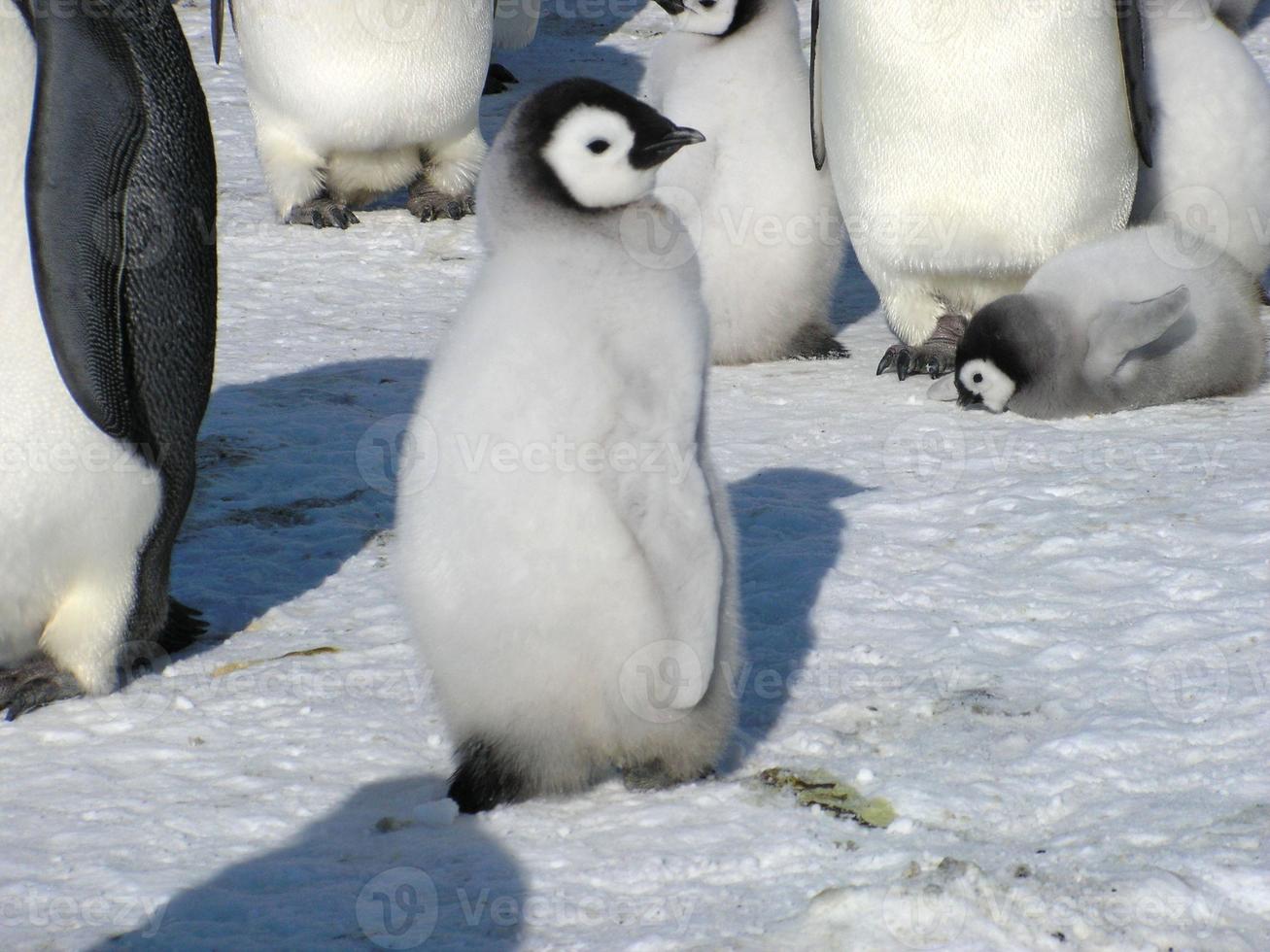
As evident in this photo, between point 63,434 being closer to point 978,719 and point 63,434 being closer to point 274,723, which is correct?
point 274,723

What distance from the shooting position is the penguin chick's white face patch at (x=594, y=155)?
79.7 inches

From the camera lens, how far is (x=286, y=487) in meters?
3.44

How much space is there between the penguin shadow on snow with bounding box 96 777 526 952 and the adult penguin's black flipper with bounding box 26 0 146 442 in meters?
0.78

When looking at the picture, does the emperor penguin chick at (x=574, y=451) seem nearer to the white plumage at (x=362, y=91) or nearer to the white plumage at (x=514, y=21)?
the white plumage at (x=362, y=91)

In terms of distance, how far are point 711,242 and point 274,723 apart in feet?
6.34

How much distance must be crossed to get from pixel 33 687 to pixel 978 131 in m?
2.44

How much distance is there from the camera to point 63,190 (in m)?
2.46

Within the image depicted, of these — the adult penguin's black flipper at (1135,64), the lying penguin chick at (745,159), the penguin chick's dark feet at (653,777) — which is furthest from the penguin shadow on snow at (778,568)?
the adult penguin's black flipper at (1135,64)

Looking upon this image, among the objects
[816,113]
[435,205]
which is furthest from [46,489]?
[435,205]

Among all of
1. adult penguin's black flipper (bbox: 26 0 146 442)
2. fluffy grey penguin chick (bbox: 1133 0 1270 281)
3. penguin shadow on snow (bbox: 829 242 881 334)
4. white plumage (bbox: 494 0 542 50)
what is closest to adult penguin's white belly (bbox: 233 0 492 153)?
penguin shadow on snow (bbox: 829 242 881 334)

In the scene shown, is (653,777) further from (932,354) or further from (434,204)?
(434,204)

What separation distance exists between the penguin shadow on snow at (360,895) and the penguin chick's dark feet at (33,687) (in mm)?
651

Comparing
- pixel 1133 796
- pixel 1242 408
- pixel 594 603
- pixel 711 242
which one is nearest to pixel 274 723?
pixel 594 603

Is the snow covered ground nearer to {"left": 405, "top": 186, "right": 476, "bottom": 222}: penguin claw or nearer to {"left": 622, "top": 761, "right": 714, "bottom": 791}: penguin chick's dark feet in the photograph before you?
{"left": 622, "top": 761, "right": 714, "bottom": 791}: penguin chick's dark feet
